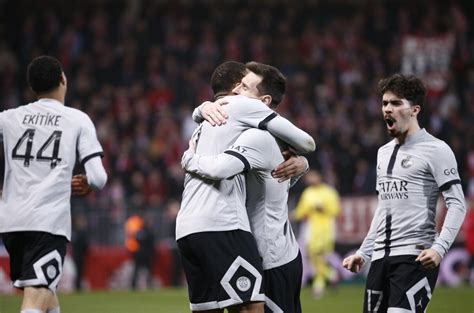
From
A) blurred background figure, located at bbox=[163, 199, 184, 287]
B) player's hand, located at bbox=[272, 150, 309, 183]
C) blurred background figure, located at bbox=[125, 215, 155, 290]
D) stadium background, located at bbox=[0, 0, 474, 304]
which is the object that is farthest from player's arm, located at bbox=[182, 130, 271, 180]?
blurred background figure, located at bbox=[163, 199, 184, 287]

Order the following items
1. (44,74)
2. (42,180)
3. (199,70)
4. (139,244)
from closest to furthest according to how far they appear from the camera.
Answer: (42,180) → (44,74) → (139,244) → (199,70)

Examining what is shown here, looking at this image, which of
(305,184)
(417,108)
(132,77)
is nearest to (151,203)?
(305,184)

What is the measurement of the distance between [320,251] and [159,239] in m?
3.97

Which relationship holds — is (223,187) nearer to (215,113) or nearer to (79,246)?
(215,113)

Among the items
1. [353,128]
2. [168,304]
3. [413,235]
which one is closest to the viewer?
[413,235]

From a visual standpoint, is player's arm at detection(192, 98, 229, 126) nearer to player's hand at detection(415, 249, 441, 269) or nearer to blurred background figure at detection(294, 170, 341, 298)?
player's hand at detection(415, 249, 441, 269)

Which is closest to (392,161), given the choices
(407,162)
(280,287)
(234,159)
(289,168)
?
(407,162)

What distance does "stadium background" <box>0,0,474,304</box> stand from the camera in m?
19.7

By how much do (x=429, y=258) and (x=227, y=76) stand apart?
1.79 metres

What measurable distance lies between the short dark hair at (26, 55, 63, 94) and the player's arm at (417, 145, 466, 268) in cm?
263

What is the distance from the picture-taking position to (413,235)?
632 centimetres

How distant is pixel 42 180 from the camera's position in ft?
19.9

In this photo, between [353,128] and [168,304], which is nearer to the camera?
[168,304]

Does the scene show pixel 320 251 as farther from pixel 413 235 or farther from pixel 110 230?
pixel 413 235
